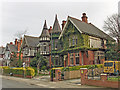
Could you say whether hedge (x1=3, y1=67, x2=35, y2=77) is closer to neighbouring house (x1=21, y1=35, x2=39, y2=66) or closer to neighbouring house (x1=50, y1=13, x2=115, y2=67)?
neighbouring house (x1=50, y1=13, x2=115, y2=67)

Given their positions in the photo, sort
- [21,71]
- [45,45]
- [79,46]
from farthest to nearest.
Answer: [45,45], [79,46], [21,71]

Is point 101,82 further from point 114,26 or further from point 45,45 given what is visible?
point 45,45

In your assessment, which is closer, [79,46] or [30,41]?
[79,46]

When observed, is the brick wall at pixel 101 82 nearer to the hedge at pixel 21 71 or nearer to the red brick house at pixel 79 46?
the red brick house at pixel 79 46

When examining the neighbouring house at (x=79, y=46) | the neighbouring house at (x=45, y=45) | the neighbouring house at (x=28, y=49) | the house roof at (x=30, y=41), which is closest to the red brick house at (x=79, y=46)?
the neighbouring house at (x=79, y=46)

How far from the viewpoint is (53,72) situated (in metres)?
20.1

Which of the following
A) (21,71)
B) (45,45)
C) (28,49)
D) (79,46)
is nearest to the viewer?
(21,71)

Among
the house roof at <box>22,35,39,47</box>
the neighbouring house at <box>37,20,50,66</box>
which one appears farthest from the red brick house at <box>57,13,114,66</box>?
the house roof at <box>22,35,39,47</box>

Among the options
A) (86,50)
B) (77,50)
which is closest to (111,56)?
(86,50)

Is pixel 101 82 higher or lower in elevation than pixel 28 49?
lower

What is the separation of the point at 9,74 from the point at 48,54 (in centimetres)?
1118

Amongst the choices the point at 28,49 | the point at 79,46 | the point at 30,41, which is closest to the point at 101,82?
the point at 79,46

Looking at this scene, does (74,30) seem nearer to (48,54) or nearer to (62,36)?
(62,36)

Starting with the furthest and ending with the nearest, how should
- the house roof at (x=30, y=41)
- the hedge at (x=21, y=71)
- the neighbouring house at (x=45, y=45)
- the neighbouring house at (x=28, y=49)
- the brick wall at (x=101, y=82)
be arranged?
the house roof at (x=30, y=41) → the neighbouring house at (x=28, y=49) → the neighbouring house at (x=45, y=45) → the hedge at (x=21, y=71) → the brick wall at (x=101, y=82)
